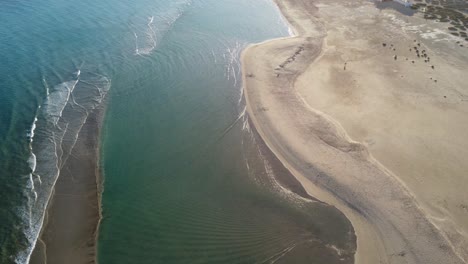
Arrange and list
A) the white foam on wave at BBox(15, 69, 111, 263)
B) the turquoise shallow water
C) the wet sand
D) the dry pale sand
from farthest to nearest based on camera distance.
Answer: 1. the white foam on wave at BBox(15, 69, 111, 263)
2. the dry pale sand
3. the turquoise shallow water
4. the wet sand

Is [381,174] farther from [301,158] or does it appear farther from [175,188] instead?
[175,188]

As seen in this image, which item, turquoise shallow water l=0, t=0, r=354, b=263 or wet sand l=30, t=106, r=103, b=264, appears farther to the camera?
turquoise shallow water l=0, t=0, r=354, b=263

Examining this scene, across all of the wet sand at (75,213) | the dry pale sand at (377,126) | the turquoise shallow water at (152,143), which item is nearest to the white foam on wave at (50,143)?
the turquoise shallow water at (152,143)

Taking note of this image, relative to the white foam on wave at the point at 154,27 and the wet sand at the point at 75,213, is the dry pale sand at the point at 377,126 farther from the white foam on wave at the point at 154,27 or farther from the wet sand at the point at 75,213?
the wet sand at the point at 75,213

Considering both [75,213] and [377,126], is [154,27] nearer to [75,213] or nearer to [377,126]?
[75,213]

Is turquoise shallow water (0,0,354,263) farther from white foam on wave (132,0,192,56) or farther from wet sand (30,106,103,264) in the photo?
wet sand (30,106,103,264)

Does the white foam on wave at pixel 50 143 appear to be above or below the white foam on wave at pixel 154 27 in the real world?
below

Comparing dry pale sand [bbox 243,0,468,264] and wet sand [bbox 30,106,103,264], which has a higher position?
dry pale sand [bbox 243,0,468,264]

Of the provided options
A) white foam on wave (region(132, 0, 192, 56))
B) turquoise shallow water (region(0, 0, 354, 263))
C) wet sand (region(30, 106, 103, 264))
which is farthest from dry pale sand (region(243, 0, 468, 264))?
wet sand (region(30, 106, 103, 264))
